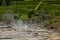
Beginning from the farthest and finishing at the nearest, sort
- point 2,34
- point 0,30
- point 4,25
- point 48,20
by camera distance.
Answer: point 48,20 → point 4,25 → point 0,30 → point 2,34

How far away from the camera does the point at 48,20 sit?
15.2 feet

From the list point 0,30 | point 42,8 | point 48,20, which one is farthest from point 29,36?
point 42,8

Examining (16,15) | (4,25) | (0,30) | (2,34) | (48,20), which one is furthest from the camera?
(16,15)

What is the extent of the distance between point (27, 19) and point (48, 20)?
516mm

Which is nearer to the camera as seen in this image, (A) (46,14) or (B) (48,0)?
(A) (46,14)

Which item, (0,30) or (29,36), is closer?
(29,36)

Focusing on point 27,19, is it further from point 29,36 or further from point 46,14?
point 29,36

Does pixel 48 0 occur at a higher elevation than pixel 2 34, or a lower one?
higher

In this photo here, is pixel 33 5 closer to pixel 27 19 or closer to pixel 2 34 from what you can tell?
pixel 27 19

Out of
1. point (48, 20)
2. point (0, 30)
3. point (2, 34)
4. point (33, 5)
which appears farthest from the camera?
point (33, 5)

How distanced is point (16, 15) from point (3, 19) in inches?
15.8

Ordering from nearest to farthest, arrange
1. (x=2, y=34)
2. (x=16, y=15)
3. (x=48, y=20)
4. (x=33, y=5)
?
(x=2, y=34) < (x=48, y=20) < (x=16, y=15) < (x=33, y=5)

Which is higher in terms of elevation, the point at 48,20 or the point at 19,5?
the point at 19,5

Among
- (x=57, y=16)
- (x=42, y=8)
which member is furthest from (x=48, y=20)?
(x=42, y=8)
